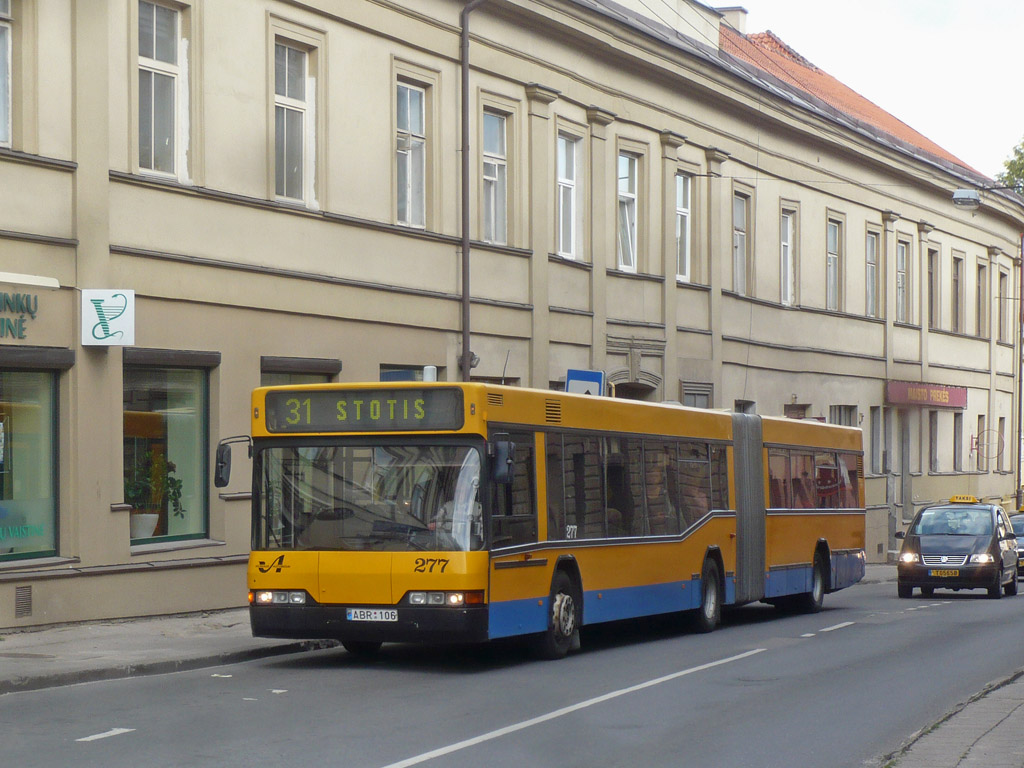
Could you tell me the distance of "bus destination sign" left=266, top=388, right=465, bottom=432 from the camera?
14.1m

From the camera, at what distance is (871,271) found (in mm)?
43156

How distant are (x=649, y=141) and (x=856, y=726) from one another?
21479mm

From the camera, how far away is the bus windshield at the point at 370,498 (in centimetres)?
1398

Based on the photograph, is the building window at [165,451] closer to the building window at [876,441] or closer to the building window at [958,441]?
the building window at [876,441]

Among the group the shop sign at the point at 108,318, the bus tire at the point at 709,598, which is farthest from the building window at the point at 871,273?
the shop sign at the point at 108,318

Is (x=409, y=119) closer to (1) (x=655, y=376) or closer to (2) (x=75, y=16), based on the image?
(2) (x=75, y=16)

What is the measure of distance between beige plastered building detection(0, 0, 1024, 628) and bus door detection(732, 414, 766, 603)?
543cm

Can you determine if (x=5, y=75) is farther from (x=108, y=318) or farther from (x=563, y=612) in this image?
(x=563, y=612)

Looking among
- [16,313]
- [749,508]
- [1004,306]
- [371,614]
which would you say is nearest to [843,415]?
[1004,306]

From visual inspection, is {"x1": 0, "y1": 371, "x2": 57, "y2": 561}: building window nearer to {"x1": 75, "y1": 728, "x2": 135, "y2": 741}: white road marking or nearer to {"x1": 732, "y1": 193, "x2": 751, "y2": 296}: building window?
{"x1": 75, "y1": 728, "x2": 135, "y2": 741}: white road marking

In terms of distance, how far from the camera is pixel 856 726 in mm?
11070

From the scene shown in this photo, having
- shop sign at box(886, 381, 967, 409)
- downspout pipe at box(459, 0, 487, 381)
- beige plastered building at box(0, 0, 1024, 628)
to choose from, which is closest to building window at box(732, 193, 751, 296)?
beige plastered building at box(0, 0, 1024, 628)

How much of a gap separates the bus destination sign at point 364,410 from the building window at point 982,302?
132 ft

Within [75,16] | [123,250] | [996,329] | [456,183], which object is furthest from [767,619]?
[996,329]
